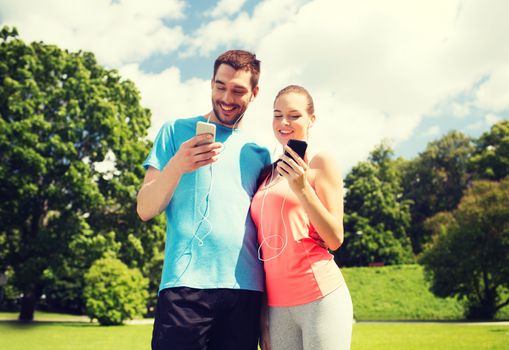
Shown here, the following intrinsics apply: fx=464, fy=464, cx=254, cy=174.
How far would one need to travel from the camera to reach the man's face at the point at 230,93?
2781 mm

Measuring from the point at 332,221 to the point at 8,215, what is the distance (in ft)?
72.9

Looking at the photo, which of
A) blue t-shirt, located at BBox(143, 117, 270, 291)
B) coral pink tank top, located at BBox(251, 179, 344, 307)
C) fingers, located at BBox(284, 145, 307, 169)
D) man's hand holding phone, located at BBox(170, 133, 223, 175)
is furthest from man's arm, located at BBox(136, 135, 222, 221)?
coral pink tank top, located at BBox(251, 179, 344, 307)

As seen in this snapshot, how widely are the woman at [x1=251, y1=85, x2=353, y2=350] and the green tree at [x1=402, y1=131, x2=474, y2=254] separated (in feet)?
156

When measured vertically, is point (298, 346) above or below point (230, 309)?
below

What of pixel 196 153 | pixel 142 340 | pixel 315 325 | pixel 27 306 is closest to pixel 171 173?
pixel 196 153

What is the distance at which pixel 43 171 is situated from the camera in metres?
20.2

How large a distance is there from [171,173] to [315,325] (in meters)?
1.13

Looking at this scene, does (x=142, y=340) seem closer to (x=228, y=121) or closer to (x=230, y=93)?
(x=228, y=121)

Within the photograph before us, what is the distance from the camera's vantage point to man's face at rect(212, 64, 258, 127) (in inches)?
109

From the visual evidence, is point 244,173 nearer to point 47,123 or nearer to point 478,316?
point 47,123

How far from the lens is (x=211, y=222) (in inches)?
104

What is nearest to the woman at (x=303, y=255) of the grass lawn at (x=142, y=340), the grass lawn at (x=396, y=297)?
the grass lawn at (x=142, y=340)

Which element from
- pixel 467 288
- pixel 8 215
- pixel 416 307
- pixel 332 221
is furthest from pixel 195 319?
pixel 416 307

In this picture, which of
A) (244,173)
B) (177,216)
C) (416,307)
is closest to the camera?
(177,216)
